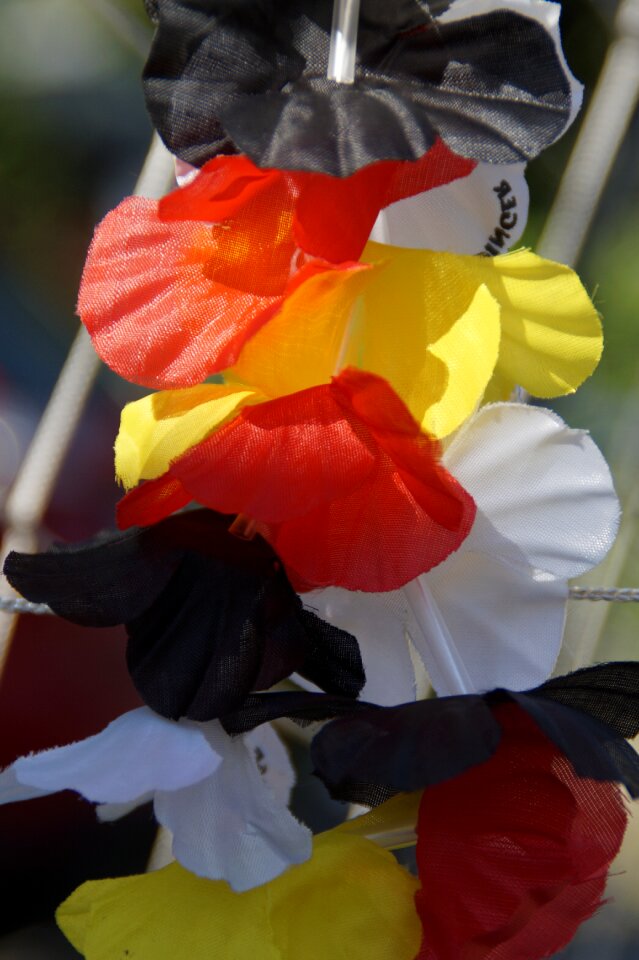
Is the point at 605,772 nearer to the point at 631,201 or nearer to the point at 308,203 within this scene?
the point at 308,203

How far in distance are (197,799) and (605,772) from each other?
18cm

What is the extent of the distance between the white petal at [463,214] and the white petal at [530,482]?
90 mm

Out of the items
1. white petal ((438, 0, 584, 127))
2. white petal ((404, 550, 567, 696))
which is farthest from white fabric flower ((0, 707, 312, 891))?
white petal ((438, 0, 584, 127))

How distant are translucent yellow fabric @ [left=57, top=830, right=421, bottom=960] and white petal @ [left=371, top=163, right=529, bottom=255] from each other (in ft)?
0.96

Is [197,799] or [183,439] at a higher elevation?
[183,439]

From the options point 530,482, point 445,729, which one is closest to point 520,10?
point 530,482

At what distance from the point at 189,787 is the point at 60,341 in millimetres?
296

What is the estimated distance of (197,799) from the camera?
0.45 meters

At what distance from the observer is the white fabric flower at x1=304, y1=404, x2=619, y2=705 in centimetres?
47

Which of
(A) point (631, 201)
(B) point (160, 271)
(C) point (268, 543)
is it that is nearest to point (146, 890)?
(C) point (268, 543)

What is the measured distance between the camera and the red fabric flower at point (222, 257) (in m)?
0.44

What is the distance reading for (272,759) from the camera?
589 mm

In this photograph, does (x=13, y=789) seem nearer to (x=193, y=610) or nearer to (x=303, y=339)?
(x=193, y=610)

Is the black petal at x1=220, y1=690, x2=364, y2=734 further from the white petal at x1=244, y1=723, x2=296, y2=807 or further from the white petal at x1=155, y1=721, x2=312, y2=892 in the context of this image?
the white petal at x1=244, y1=723, x2=296, y2=807
